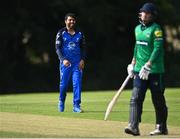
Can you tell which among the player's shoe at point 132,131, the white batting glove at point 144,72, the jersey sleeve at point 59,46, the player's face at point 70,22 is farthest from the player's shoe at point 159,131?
the player's face at point 70,22

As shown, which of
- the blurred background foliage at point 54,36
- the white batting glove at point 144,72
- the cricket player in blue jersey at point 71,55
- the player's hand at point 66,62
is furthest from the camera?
the blurred background foliage at point 54,36

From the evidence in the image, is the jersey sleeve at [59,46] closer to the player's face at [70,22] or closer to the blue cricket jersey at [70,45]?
the blue cricket jersey at [70,45]

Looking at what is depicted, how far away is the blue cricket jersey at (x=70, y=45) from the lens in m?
16.4

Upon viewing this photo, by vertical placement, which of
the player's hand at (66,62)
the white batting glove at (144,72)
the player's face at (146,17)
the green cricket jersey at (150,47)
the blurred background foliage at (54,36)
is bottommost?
the blurred background foliage at (54,36)

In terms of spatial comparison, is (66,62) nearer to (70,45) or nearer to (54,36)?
(70,45)

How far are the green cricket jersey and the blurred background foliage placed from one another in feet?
101

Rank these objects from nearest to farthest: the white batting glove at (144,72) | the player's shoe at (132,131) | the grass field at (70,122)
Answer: the player's shoe at (132,131) < the white batting glove at (144,72) < the grass field at (70,122)

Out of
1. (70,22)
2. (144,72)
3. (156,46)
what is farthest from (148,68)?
(70,22)

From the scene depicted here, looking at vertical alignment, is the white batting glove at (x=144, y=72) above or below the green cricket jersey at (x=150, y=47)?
below

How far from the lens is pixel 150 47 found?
12.3 m

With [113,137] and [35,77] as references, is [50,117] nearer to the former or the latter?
[113,137]

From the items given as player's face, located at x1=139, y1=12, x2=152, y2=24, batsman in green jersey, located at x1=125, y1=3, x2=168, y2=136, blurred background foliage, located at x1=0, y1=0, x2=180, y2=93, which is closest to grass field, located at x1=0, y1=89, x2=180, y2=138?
batsman in green jersey, located at x1=125, y1=3, x2=168, y2=136

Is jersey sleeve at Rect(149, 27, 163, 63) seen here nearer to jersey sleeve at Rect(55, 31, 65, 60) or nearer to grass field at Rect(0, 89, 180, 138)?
grass field at Rect(0, 89, 180, 138)

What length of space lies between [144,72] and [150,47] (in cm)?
46
